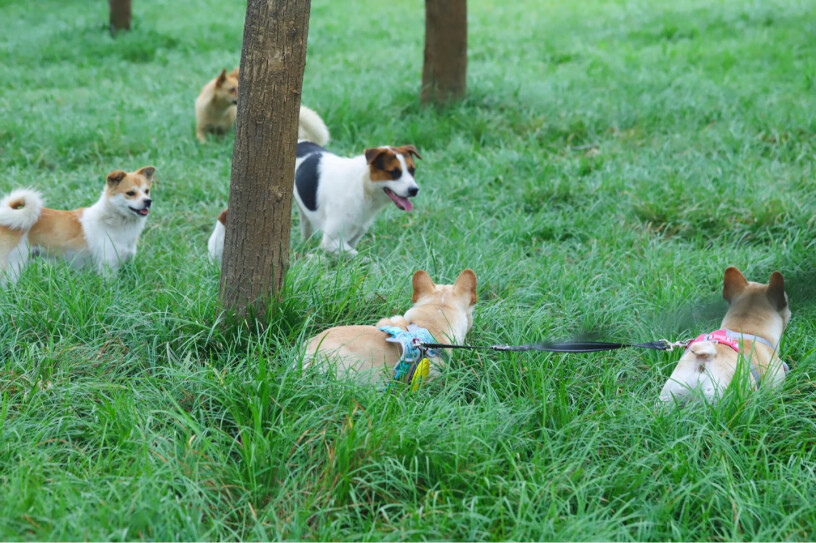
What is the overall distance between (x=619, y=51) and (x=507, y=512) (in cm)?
979

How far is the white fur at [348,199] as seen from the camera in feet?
16.0

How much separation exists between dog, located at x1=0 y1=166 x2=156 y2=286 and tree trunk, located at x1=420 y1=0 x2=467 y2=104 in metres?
4.06

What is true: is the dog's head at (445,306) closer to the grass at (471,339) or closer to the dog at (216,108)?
the grass at (471,339)

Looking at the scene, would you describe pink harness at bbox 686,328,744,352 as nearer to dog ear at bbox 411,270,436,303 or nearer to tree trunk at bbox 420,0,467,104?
dog ear at bbox 411,270,436,303

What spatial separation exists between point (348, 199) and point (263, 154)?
1768mm

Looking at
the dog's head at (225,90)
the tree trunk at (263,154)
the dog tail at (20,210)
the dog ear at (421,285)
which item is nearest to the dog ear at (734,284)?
the dog ear at (421,285)

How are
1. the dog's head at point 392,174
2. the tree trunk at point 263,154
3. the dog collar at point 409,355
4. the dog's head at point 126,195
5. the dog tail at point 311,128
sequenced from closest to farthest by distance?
the dog collar at point 409,355, the tree trunk at point 263,154, the dog's head at point 126,195, the dog's head at point 392,174, the dog tail at point 311,128

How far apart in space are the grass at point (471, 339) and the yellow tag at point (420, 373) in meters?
0.11

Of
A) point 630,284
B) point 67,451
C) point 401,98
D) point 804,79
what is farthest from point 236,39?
point 67,451

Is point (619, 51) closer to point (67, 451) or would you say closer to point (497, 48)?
point (497, 48)

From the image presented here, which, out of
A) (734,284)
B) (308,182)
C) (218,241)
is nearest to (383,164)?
(308,182)

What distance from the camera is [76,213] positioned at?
4.42 m

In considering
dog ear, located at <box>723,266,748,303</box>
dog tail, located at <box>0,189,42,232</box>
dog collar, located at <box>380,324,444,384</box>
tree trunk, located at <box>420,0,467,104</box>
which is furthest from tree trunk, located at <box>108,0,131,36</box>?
dog ear, located at <box>723,266,748,303</box>

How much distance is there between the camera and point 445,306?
331 centimetres
